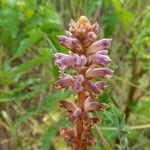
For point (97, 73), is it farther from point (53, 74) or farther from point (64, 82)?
point (53, 74)

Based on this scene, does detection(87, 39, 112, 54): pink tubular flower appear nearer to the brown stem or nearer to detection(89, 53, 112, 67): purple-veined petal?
detection(89, 53, 112, 67): purple-veined petal

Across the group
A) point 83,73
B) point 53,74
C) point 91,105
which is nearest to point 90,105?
point 91,105

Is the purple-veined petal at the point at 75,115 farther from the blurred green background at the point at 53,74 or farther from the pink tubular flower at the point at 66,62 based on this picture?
the blurred green background at the point at 53,74

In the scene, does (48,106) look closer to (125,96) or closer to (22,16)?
(22,16)

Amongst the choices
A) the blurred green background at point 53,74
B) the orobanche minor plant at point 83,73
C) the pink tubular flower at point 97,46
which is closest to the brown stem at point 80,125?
the orobanche minor plant at point 83,73

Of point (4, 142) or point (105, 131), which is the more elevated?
point (105, 131)

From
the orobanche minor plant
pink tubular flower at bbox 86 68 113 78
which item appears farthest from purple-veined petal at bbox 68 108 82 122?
pink tubular flower at bbox 86 68 113 78

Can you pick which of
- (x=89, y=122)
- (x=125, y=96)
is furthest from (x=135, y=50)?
(x=89, y=122)
